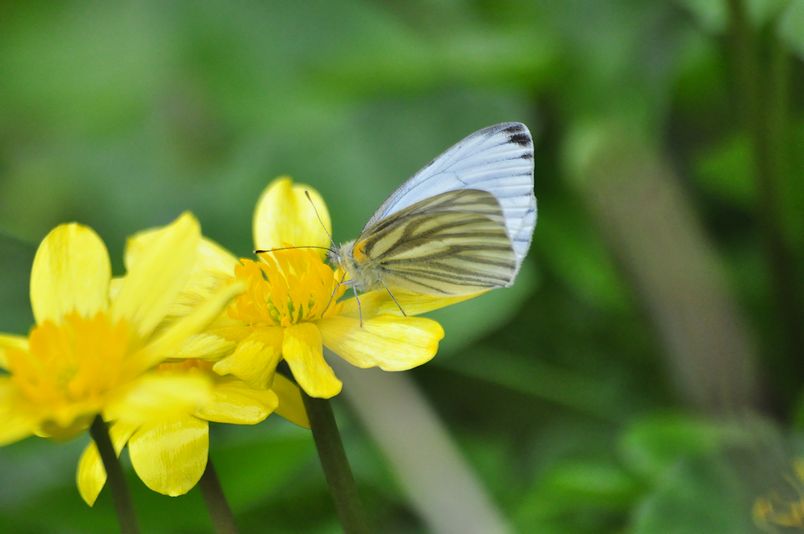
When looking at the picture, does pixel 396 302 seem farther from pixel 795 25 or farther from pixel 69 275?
pixel 795 25

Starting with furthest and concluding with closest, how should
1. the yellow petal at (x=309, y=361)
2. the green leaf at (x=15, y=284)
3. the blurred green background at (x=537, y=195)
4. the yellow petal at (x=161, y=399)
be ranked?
the blurred green background at (x=537, y=195)
the green leaf at (x=15, y=284)
the yellow petal at (x=309, y=361)
the yellow petal at (x=161, y=399)

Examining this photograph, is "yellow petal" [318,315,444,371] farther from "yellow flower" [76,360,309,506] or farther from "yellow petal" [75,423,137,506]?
"yellow petal" [75,423,137,506]

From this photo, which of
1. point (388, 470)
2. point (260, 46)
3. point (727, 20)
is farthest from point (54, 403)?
point (260, 46)

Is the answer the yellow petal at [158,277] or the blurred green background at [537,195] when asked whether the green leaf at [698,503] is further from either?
the yellow petal at [158,277]

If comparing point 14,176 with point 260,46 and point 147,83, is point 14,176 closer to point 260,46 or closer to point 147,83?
point 147,83

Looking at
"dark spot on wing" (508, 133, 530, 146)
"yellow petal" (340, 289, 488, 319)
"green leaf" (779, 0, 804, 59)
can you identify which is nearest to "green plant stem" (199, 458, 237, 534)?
"yellow petal" (340, 289, 488, 319)

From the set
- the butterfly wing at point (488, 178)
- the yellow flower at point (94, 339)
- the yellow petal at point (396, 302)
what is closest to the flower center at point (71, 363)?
the yellow flower at point (94, 339)
